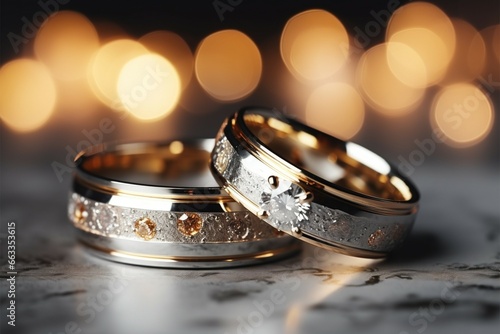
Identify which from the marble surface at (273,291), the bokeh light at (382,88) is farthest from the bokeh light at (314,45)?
the marble surface at (273,291)

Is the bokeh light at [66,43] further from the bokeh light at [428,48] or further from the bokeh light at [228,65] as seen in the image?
the bokeh light at [428,48]

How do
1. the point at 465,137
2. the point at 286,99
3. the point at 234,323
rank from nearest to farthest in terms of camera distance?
the point at 234,323, the point at 465,137, the point at 286,99

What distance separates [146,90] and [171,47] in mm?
219

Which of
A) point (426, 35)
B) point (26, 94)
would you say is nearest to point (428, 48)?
point (426, 35)

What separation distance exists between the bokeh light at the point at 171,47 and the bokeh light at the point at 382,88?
70cm

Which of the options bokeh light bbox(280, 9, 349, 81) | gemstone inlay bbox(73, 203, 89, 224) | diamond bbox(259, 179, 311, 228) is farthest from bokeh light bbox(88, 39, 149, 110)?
diamond bbox(259, 179, 311, 228)

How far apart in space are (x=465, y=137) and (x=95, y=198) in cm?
165

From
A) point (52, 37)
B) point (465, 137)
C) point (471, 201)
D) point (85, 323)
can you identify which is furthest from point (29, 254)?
point (465, 137)

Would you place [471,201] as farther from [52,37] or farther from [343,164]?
[52,37]

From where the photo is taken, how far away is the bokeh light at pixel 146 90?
8.80 feet

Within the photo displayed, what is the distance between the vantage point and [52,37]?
264cm

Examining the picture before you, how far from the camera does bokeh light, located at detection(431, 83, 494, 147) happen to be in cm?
254

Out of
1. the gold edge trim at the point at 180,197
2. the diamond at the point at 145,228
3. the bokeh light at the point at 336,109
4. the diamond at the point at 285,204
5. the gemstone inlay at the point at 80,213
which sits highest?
the diamond at the point at 285,204

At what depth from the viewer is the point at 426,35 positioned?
9.05 ft
